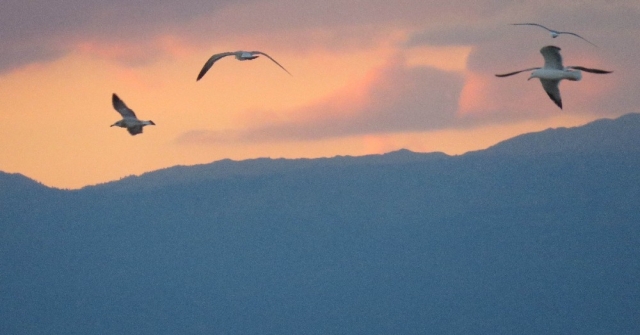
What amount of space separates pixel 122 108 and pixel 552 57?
1820 cm

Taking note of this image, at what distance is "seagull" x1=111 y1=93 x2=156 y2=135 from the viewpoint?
4503 cm

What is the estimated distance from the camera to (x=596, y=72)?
33125 mm

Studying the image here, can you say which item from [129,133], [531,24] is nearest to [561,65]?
[531,24]

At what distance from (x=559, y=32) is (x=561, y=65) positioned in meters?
5.40

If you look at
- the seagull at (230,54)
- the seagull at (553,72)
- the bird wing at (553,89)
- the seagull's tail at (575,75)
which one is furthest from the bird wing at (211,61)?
the seagull's tail at (575,75)

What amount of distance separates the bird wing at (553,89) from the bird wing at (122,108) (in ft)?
56.2

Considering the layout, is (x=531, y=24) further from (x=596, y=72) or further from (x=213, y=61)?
(x=213, y=61)

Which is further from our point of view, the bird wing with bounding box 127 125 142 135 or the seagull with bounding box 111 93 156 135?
the seagull with bounding box 111 93 156 135

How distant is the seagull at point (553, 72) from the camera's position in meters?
35.1

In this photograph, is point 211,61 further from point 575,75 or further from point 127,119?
point 575,75

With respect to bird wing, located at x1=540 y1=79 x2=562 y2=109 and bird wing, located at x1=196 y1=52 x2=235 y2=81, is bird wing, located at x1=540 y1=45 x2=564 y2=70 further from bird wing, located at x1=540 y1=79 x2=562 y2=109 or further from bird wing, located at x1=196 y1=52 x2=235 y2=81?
bird wing, located at x1=196 y1=52 x2=235 y2=81

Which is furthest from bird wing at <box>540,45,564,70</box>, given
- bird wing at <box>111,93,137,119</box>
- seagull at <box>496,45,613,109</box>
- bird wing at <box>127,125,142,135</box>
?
bird wing at <box>111,93,137,119</box>

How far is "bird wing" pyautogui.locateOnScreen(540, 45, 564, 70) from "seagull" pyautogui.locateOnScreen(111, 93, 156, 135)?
16.5 metres

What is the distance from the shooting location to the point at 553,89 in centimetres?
3628
